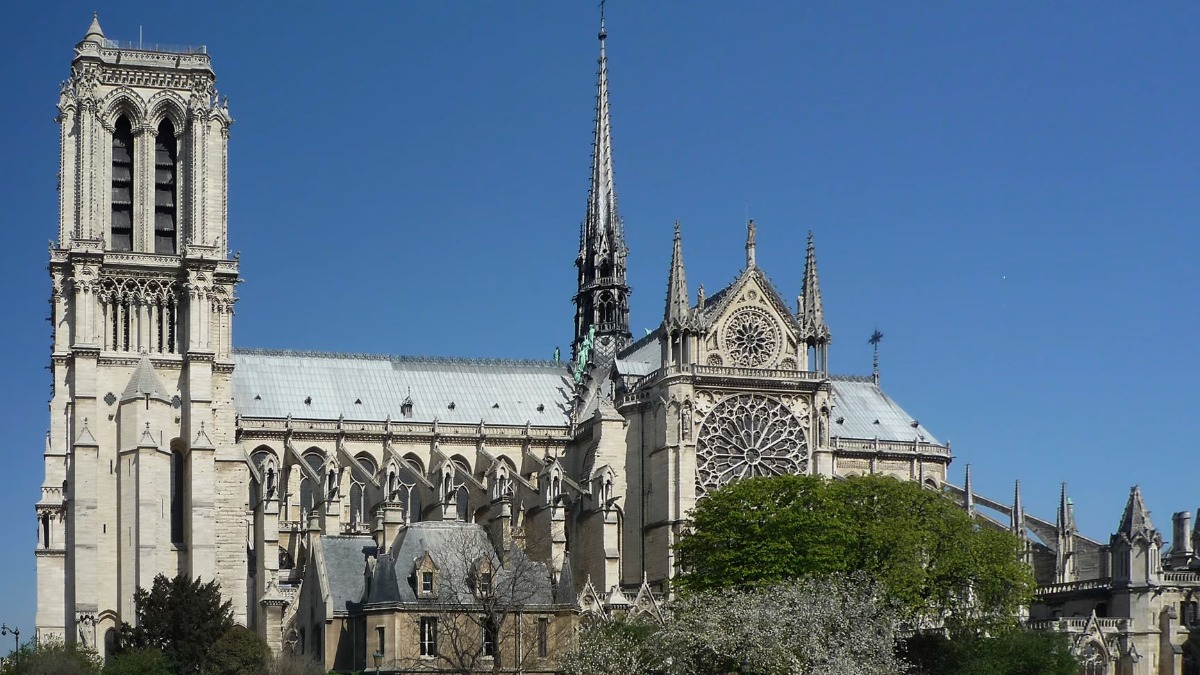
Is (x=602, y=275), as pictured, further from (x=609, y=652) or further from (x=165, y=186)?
(x=609, y=652)

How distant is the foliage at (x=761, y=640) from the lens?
207 ft

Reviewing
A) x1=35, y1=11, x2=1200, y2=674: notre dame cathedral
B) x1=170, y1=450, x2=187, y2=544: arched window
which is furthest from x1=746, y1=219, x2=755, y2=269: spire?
x1=170, y1=450, x2=187, y2=544: arched window

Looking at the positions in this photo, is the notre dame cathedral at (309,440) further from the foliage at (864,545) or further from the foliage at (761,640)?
the foliage at (761,640)

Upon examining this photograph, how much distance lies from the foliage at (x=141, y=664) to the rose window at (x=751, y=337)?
31969mm

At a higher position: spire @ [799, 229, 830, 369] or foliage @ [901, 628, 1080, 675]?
spire @ [799, 229, 830, 369]

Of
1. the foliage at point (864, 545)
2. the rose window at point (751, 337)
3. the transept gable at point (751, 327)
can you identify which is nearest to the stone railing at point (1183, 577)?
the foliage at point (864, 545)

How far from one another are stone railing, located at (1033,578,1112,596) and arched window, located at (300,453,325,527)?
103 ft

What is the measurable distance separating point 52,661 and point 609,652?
62.0 ft

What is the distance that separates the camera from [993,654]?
226ft

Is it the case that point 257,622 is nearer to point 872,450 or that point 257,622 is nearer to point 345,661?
point 345,661

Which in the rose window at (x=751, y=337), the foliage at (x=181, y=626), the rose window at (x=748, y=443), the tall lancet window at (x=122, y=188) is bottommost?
the foliage at (x=181, y=626)

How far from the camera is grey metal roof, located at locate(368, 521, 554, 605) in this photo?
66188 mm

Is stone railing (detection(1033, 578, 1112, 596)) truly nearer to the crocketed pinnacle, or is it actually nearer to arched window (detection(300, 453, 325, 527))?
the crocketed pinnacle

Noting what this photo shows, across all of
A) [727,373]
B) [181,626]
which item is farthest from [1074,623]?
[181,626]
